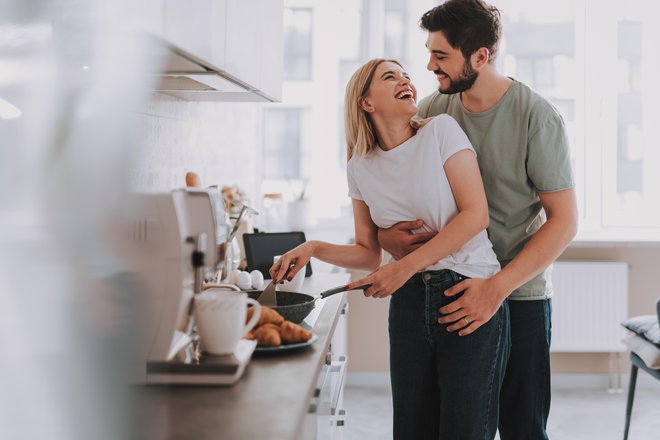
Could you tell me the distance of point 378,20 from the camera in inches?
165

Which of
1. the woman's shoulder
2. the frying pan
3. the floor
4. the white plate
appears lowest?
the floor

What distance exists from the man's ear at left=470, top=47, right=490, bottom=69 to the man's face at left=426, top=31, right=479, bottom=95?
15 millimetres

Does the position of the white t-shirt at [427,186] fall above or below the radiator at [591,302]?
above

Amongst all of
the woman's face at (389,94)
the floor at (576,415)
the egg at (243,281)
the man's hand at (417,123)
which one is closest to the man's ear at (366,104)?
the woman's face at (389,94)

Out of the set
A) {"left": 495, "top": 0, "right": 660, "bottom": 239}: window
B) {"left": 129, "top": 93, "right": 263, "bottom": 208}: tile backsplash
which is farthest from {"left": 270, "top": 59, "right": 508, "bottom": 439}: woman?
{"left": 495, "top": 0, "right": 660, "bottom": 239}: window

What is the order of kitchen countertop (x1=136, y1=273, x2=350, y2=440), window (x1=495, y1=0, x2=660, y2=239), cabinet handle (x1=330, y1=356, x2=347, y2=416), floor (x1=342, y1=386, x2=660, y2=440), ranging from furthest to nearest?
window (x1=495, y1=0, x2=660, y2=239)
floor (x1=342, y1=386, x2=660, y2=440)
cabinet handle (x1=330, y1=356, x2=347, y2=416)
kitchen countertop (x1=136, y1=273, x2=350, y2=440)

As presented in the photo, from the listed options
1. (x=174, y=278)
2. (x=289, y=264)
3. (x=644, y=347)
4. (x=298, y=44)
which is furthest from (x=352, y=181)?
(x=298, y=44)

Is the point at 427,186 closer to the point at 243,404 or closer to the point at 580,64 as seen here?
the point at 243,404

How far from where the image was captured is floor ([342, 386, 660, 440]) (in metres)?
3.43

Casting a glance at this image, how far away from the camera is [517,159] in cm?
188

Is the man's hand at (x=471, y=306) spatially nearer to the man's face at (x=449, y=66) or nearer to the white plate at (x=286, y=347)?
the white plate at (x=286, y=347)

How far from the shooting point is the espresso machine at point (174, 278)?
3.17 feet

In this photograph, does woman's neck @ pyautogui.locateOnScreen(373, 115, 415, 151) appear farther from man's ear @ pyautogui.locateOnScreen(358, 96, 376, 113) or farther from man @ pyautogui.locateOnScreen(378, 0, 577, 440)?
man @ pyautogui.locateOnScreen(378, 0, 577, 440)

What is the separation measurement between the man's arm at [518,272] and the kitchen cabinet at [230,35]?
0.74 metres
